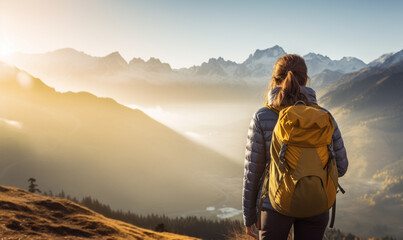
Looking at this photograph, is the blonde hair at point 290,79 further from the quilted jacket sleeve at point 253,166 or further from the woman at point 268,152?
the quilted jacket sleeve at point 253,166

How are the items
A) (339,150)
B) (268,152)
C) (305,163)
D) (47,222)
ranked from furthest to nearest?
(47,222)
(268,152)
(339,150)
(305,163)

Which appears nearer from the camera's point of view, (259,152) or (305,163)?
(305,163)

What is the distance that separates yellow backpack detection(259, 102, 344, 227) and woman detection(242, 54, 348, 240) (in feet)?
1.37

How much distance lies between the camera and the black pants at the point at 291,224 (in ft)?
15.0

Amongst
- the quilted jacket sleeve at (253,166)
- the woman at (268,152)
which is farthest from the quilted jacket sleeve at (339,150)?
the quilted jacket sleeve at (253,166)

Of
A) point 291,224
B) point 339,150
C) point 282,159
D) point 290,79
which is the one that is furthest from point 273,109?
point 291,224

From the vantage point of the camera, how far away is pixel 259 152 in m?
5.07

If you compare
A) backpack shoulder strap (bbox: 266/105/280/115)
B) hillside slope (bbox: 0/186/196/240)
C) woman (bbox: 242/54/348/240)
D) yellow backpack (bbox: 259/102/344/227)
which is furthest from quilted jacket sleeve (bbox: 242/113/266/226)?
hillside slope (bbox: 0/186/196/240)

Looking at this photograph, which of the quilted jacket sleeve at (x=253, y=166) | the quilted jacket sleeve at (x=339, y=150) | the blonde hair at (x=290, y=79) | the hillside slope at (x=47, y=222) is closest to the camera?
the blonde hair at (x=290, y=79)

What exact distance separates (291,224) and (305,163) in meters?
1.27

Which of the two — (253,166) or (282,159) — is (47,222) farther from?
(282,159)

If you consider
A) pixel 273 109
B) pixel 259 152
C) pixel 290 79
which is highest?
pixel 290 79

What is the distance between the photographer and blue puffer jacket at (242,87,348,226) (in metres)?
4.87

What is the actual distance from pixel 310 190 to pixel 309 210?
36 centimetres
